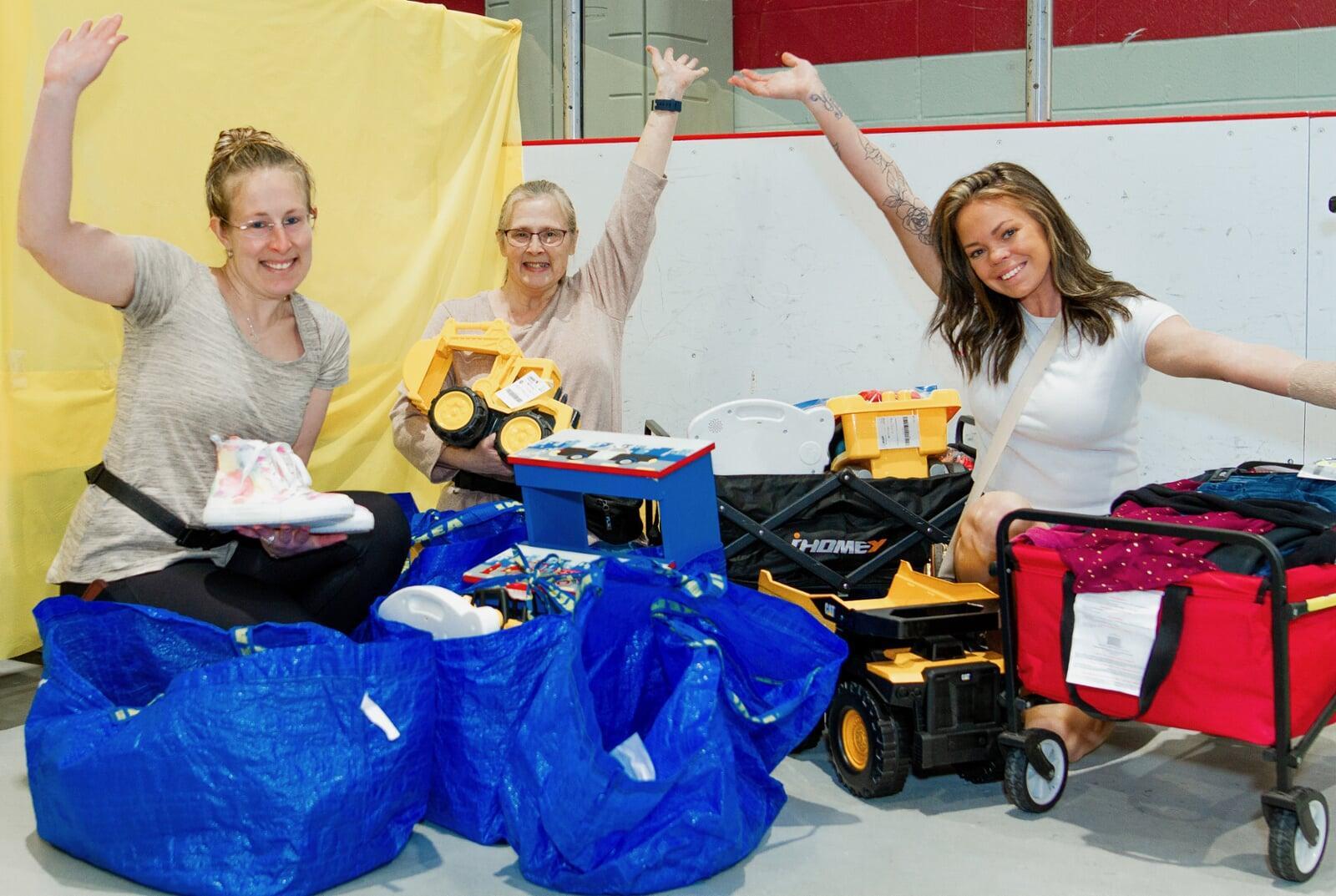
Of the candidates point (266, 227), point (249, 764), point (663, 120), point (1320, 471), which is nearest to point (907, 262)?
point (663, 120)

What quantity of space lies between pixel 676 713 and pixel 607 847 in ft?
0.70

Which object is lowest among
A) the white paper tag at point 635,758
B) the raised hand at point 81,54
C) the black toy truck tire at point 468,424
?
the white paper tag at point 635,758

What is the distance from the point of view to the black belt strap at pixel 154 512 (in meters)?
2.16

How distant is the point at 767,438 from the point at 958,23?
2.16 metres

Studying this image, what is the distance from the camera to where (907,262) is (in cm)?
346

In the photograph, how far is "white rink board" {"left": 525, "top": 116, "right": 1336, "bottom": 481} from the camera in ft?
10.5

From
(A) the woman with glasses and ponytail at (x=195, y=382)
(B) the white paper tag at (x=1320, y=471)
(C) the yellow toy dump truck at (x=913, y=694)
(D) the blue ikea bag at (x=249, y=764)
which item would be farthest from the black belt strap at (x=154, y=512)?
(B) the white paper tag at (x=1320, y=471)

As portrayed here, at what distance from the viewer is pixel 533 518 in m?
2.38

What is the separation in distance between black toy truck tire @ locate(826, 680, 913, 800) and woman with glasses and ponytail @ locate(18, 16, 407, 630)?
895 millimetres

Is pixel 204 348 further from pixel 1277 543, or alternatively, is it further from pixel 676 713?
pixel 1277 543

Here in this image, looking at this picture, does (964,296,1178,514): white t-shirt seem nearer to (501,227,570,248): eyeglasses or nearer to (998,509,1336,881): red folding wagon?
(998,509,1336,881): red folding wagon

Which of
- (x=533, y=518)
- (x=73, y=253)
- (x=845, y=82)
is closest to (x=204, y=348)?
(x=73, y=253)

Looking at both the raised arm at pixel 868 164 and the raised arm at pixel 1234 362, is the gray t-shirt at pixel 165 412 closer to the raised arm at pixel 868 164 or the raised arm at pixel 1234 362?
the raised arm at pixel 868 164

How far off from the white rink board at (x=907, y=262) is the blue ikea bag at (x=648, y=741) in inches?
61.8
